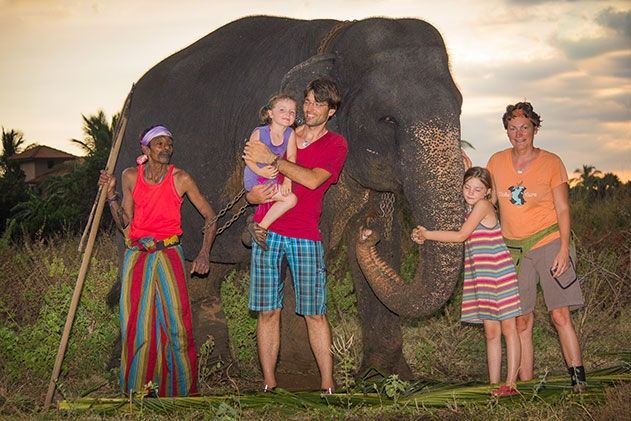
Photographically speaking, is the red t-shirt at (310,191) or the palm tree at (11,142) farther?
the palm tree at (11,142)

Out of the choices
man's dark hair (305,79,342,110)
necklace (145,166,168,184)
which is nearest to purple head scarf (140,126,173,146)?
necklace (145,166,168,184)

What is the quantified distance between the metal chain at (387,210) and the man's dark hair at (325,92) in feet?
4.85

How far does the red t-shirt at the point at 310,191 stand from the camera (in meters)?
A: 6.99

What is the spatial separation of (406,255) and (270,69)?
3.94 m

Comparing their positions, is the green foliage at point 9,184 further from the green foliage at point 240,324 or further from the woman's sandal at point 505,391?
the woman's sandal at point 505,391

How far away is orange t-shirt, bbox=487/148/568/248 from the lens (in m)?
7.27

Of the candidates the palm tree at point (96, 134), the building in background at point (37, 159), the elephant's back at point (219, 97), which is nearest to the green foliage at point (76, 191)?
the palm tree at point (96, 134)

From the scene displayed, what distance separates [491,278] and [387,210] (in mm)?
1462

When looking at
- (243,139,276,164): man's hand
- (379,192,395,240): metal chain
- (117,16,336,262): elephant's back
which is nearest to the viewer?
(243,139,276,164): man's hand

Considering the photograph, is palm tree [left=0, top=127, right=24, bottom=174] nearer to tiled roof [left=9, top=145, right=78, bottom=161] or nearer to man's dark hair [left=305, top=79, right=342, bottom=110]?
tiled roof [left=9, top=145, right=78, bottom=161]

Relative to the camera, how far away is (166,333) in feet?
24.9

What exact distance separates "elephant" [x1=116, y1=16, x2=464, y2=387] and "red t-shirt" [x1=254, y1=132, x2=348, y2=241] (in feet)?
1.81

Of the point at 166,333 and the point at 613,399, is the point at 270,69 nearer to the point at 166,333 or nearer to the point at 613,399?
the point at 166,333

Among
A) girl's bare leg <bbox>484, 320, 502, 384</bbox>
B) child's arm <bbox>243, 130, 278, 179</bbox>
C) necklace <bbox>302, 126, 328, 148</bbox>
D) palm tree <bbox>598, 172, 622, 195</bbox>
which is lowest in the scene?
girl's bare leg <bbox>484, 320, 502, 384</bbox>
